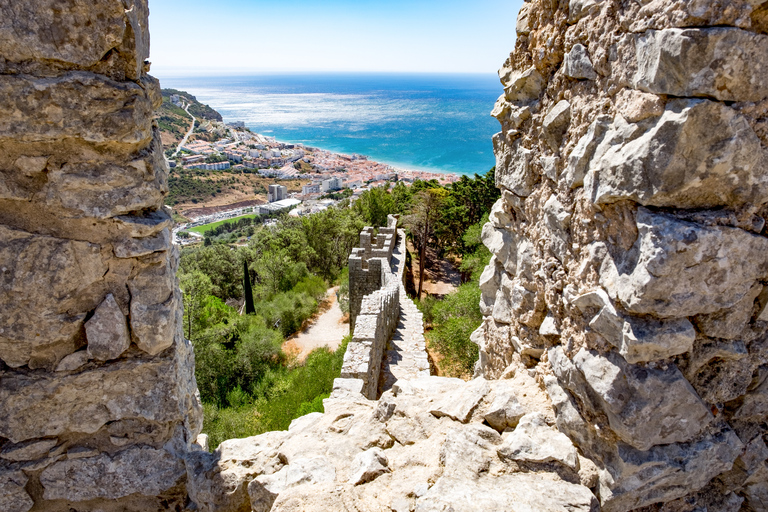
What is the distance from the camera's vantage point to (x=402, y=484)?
2596 mm

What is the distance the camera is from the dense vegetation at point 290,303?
959cm

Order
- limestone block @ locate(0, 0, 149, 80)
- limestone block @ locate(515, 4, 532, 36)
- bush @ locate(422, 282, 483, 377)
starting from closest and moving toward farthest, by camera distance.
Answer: limestone block @ locate(0, 0, 149, 80)
limestone block @ locate(515, 4, 532, 36)
bush @ locate(422, 282, 483, 377)

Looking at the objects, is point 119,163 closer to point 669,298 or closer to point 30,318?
point 30,318

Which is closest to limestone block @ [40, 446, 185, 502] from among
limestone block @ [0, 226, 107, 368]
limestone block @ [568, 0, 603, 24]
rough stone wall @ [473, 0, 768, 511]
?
limestone block @ [0, 226, 107, 368]

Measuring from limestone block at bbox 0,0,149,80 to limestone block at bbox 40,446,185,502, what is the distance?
2584 mm

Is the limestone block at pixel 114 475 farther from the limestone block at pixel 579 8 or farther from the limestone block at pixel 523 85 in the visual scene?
the limestone block at pixel 579 8

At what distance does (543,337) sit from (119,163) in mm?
3108

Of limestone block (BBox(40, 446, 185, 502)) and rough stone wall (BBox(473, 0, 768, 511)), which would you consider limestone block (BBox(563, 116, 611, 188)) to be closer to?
rough stone wall (BBox(473, 0, 768, 511))

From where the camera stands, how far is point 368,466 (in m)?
2.73

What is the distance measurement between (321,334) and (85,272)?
1411 cm

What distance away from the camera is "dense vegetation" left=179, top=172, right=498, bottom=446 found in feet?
31.5

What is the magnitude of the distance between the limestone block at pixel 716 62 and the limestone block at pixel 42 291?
129 inches

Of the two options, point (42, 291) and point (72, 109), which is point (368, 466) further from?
point (72, 109)

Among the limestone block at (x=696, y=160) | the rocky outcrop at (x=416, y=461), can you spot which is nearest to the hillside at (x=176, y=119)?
the rocky outcrop at (x=416, y=461)
